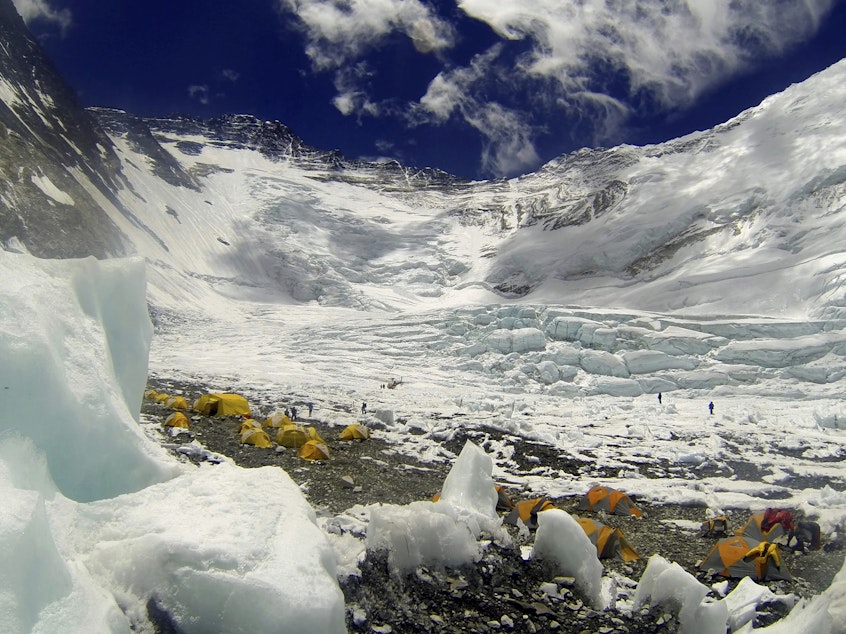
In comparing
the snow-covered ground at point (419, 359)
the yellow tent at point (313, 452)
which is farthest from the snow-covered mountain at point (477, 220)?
the yellow tent at point (313, 452)

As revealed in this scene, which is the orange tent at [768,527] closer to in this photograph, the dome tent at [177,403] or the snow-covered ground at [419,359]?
the snow-covered ground at [419,359]

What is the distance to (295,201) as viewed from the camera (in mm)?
100000

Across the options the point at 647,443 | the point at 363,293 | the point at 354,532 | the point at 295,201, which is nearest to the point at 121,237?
the point at 363,293

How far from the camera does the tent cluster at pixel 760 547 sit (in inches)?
384

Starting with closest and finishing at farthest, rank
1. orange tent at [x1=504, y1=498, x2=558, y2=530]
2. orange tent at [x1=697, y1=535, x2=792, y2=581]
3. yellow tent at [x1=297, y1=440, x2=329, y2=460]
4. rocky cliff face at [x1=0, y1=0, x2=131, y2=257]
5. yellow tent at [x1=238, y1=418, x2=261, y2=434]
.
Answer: orange tent at [x1=697, y1=535, x2=792, y2=581] < orange tent at [x1=504, y1=498, x2=558, y2=530] < yellow tent at [x1=297, y1=440, x2=329, y2=460] < yellow tent at [x1=238, y1=418, x2=261, y2=434] < rocky cliff face at [x1=0, y1=0, x2=131, y2=257]

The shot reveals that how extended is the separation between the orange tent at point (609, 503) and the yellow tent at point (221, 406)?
11401 mm

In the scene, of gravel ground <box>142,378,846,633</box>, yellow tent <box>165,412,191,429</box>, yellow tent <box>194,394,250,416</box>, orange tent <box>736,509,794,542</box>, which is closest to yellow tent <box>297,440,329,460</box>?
gravel ground <box>142,378,846,633</box>

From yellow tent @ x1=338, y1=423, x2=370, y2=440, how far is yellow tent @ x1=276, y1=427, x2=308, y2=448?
1927mm

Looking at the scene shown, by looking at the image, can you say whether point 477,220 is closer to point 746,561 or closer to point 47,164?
point 47,164

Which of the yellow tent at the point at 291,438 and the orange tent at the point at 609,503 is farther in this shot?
the yellow tent at the point at 291,438

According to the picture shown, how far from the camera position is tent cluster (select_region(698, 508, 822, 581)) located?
9758 mm

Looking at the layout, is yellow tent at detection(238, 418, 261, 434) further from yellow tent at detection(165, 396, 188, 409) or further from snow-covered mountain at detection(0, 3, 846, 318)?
snow-covered mountain at detection(0, 3, 846, 318)

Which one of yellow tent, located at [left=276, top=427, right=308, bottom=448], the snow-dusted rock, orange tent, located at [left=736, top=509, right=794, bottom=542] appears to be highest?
the snow-dusted rock

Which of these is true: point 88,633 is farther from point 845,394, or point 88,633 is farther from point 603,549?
point 845,394
